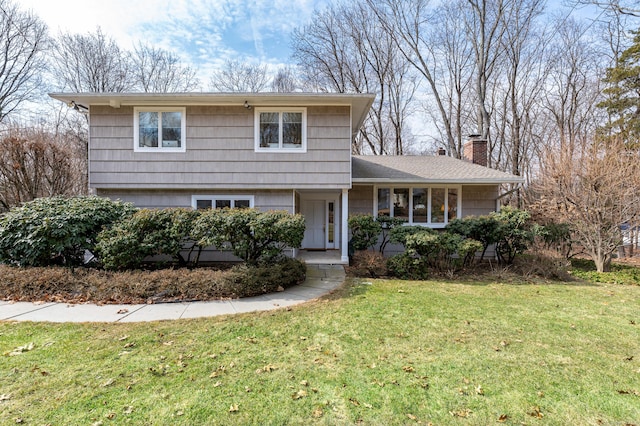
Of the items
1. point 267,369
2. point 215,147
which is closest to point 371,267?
point 267,369

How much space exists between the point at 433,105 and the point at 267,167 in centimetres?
1826

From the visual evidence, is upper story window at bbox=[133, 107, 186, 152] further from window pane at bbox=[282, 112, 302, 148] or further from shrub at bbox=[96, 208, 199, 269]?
window pane at bbox=[282, 112, 302, 148]

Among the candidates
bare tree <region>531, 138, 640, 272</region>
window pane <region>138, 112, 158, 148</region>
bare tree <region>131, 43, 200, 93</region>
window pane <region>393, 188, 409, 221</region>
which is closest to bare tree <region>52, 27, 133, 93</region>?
bare tree <region>131, 43, 200, 93</region>

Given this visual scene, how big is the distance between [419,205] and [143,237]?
869cm

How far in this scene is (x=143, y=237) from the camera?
23.0ft

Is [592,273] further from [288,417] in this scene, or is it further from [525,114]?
[525,114]

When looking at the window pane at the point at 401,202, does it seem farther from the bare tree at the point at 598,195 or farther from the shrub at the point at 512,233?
the bare tree at the point at 598,195

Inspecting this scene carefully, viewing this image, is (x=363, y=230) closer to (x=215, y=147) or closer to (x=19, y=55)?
(x=215, y=147)

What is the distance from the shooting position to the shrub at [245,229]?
6.63 m

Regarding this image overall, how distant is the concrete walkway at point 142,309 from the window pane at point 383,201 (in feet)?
17.1

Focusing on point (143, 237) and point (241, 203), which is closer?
point (143, 237)

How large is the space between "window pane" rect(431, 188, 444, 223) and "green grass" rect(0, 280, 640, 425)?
18.5 feet

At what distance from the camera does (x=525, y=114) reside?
20.7 metres

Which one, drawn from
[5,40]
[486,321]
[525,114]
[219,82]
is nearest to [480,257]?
[486,321]
